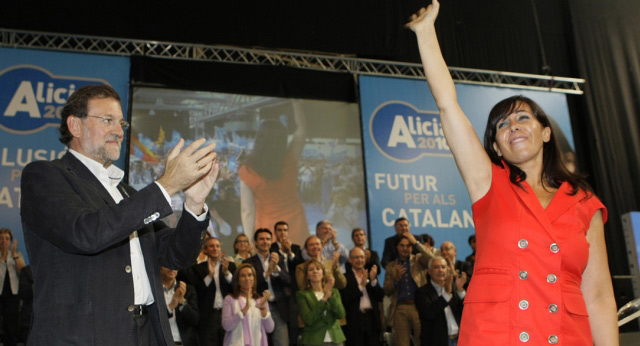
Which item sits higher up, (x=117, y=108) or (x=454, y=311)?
(x=117, y=108)

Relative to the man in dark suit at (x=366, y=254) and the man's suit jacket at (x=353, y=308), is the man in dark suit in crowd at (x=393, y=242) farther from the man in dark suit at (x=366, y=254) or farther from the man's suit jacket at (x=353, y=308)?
the man's suit jacket at (x=353, y=308)

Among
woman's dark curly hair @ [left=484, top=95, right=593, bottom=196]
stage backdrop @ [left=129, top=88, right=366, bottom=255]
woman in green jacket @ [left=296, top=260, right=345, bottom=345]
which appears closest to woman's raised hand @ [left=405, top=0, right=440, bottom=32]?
woman's dark curly hair @ [left=484, top=95, right=593, bottom=196]

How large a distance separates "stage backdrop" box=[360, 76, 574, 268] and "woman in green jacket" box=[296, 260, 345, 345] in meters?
2.04

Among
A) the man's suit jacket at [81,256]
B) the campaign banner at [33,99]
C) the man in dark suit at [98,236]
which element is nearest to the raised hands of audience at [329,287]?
the campaign banner at [33,99]

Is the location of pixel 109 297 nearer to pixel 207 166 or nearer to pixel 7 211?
pixel 207 166

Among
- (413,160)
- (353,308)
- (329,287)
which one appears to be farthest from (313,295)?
(413,160)

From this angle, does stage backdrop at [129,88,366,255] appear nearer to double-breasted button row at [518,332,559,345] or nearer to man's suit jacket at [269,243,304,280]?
man's suit jacket at [269,243,304,280]

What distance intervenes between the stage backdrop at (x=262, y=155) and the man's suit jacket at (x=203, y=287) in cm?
130

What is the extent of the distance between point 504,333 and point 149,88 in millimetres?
7371

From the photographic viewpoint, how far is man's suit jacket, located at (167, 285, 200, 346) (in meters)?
6.16

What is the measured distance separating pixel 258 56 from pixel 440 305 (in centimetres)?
511

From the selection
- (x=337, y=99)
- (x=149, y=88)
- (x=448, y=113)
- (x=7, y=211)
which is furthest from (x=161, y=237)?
(x=337, y=99)

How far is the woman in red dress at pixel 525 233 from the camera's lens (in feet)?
6.01

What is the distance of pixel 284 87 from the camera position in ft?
29.4
